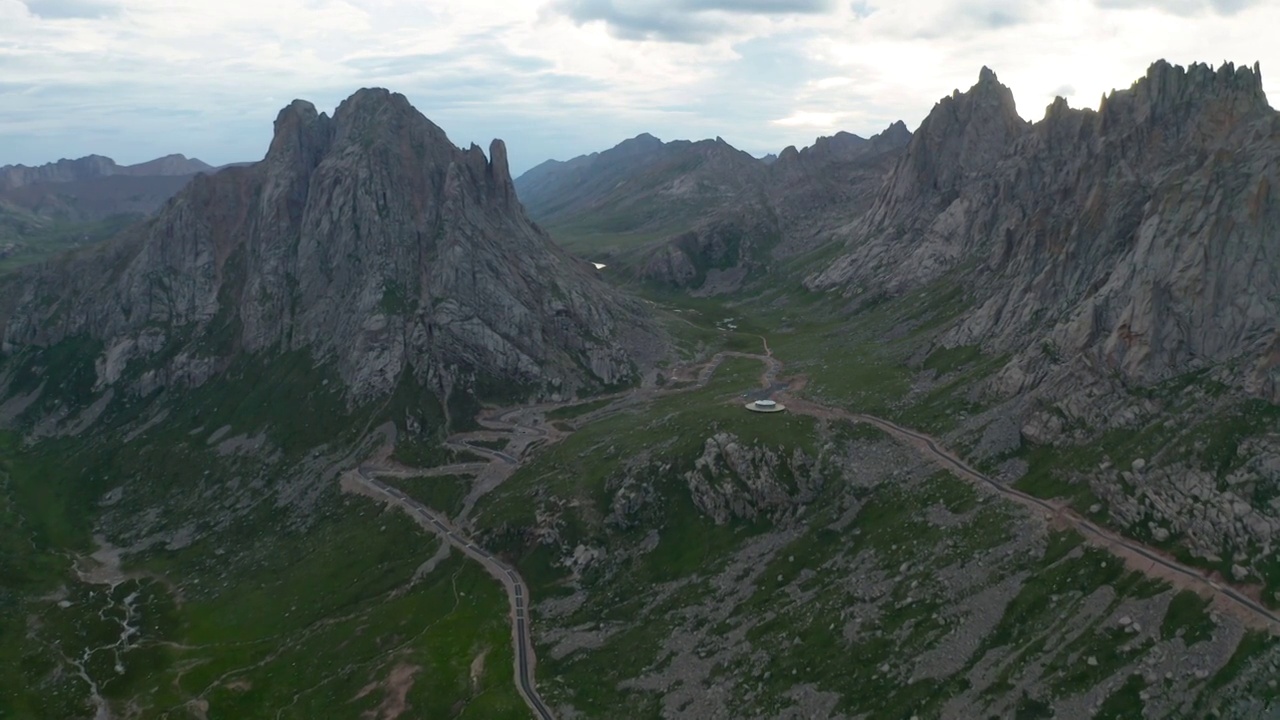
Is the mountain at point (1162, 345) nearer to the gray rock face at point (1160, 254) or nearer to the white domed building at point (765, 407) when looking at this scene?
the gray rock face at point (1160, 254)

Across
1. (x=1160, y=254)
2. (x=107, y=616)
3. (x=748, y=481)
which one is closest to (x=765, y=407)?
(x=748, y=481)

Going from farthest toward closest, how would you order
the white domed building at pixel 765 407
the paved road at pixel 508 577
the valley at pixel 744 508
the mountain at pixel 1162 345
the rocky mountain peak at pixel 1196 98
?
the rocky mountain peak at pixel 1196 98, the white domed building at pixel 765 407, the paved road at pixel 508 577, the mountain at pixel 1162 345, the valley at pixel 744 508

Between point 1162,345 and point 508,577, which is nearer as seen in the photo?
point 1162,345

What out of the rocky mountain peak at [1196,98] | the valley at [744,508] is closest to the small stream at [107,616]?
the valley at [744,508]

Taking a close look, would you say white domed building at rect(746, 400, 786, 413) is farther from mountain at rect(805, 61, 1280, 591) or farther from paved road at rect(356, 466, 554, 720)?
paved road at rect(356, 466, 554, 720)

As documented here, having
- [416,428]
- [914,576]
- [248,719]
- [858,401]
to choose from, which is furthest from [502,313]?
[914,576]

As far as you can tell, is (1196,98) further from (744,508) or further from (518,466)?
(518,466)

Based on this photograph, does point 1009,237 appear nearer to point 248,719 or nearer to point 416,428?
point 416,428

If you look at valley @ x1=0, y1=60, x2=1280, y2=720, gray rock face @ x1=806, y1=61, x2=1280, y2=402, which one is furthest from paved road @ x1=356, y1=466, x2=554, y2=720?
gray rock face @ x1=806, y1=61, x2=1280, y2=402
